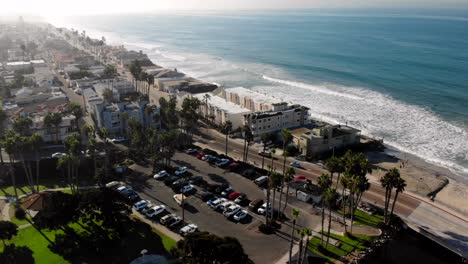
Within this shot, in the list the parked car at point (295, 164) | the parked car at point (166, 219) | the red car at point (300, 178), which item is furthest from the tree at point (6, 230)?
the parked car at point (295, 164)

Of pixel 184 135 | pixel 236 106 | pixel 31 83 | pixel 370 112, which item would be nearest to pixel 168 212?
pixel 184 135

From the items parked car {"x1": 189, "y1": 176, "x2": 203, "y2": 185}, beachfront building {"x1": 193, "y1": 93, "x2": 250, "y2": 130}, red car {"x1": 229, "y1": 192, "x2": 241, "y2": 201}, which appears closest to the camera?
red car {"x1": 229, "y1": 192, "x2": 241, "y2": 201}

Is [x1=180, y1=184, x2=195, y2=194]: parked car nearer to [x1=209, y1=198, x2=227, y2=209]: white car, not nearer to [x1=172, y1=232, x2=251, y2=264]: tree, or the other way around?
[x1=209, y1=198, x2=227, y2=209]: white car

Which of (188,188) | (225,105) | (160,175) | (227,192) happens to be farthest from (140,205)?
(225,105)

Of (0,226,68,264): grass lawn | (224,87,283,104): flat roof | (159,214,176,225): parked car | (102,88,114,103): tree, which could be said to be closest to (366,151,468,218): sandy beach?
(224,87,283,104): flat roof

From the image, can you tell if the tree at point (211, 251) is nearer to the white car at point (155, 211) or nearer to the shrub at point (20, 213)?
the white car at point (155, 211)

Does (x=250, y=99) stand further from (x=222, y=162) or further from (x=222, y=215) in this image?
(x=222, y=215)
